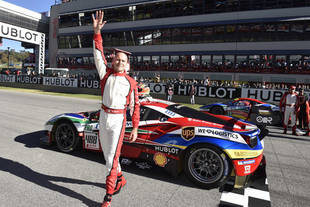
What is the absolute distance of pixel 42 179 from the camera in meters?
3.38

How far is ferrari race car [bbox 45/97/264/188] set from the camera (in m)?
3.21

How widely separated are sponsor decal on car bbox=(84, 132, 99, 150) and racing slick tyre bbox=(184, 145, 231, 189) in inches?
69.1

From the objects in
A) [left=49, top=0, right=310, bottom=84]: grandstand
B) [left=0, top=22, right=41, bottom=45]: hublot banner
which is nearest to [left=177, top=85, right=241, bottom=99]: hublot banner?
[left=49, top=0, right=310, bottom=84]: grandstand

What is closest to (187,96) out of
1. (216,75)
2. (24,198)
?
(216,75)

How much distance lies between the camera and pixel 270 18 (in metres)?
21.2

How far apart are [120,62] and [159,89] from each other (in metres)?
15.2

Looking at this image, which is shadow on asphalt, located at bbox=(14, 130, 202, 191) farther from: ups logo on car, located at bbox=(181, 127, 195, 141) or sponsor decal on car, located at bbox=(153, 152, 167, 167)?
ups logo on car, located at bbox=(181, 127, 195, 141)

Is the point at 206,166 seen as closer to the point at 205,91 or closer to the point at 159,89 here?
the point at 205,91

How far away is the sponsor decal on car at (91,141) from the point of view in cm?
411

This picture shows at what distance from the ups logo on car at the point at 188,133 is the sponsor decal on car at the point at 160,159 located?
48 cm

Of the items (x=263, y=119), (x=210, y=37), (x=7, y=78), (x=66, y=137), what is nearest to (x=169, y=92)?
(x=263, y=119)

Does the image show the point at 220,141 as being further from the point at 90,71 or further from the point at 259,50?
the point at 90,71

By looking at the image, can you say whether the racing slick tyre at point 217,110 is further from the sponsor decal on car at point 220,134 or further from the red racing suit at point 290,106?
the sponsor decal on car at point 220,134

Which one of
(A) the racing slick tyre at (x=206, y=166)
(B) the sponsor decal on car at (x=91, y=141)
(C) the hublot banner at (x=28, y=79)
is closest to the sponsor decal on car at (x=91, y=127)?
(B) the sponsor decal on car at (x=91, y=141)
